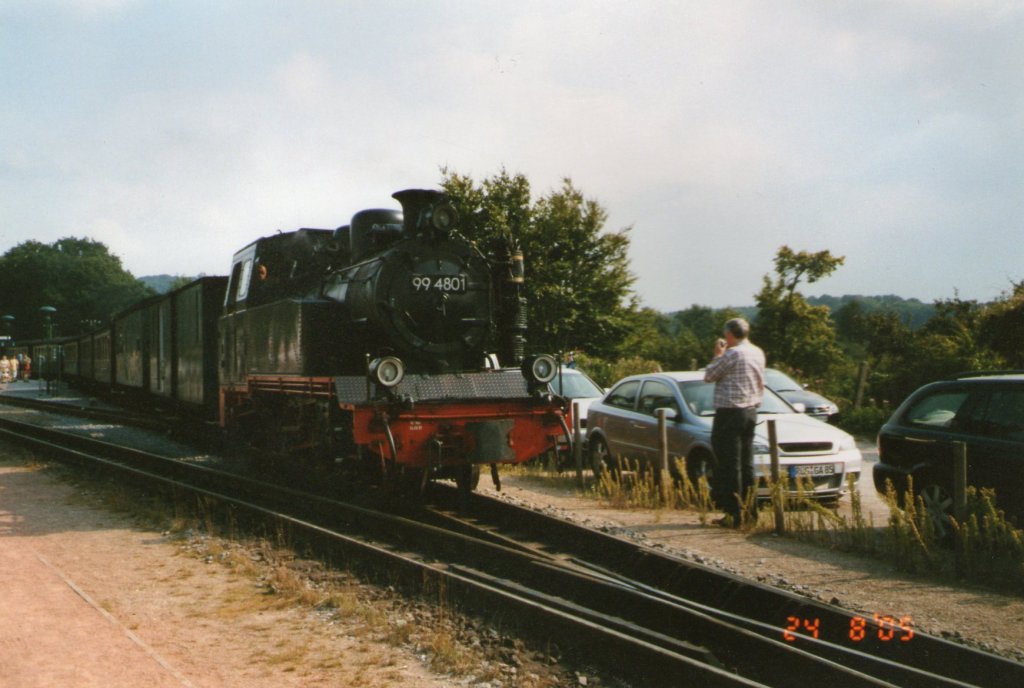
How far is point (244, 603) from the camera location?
6.00 m

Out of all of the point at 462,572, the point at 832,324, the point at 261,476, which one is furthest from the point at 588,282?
the point at 462,572

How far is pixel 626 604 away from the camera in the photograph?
18.0ft

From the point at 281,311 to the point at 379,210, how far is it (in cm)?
163

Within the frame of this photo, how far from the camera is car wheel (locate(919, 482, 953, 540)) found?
683 cm

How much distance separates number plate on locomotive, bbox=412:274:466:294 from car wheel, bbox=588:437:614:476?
3072 mm

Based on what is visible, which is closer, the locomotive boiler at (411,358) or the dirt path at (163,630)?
the dirt path at (163,630)

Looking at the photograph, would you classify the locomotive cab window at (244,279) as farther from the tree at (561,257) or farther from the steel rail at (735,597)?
the tree at (561,257)

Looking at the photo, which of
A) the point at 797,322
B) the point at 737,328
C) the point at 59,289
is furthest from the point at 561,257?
the point at 59,289

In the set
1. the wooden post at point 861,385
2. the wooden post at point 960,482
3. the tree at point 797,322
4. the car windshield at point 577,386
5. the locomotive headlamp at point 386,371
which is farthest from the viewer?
the tree at point 797,322

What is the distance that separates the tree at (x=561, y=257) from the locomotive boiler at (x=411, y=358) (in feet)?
66.7

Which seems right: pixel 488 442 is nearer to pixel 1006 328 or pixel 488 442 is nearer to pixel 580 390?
pixel 580 390

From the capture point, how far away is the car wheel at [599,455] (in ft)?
36.1

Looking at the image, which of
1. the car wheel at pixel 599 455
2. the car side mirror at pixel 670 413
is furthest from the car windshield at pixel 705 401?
the car wheel at pixel 599 455

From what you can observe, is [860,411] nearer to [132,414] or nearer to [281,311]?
[281,311]
